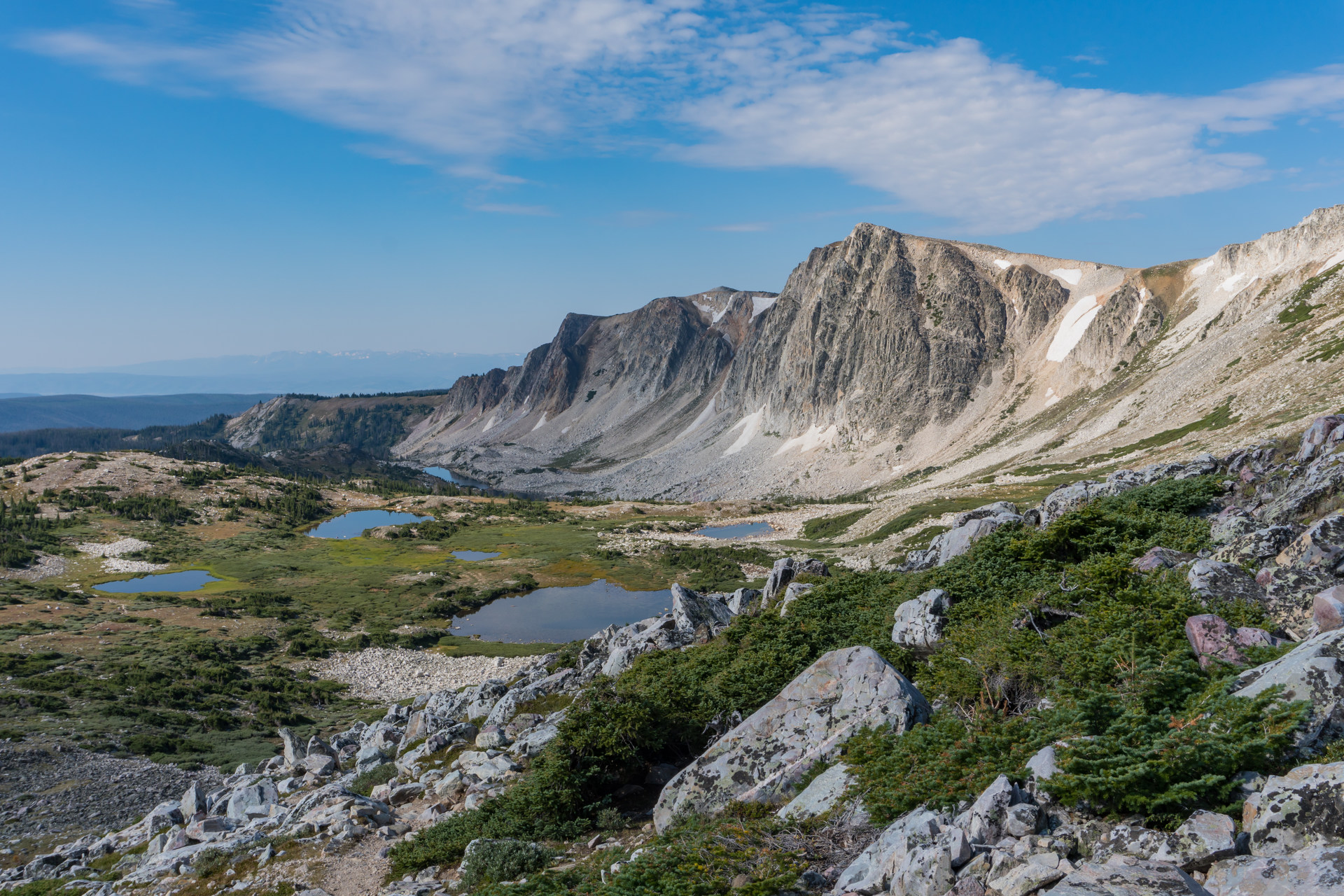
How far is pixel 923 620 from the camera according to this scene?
15.0 m

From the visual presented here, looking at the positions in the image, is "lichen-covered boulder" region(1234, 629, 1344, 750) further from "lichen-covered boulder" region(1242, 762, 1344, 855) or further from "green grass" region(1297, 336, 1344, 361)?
"green grass" region(1297, 336, 1344, 361)

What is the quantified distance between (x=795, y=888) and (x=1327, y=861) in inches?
195

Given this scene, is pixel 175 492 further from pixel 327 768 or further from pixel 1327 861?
pixel 1327 861

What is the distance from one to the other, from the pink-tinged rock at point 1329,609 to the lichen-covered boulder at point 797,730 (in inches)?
215

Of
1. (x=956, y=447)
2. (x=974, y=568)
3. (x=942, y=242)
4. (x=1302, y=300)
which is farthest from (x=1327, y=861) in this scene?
(x=942, y=242)

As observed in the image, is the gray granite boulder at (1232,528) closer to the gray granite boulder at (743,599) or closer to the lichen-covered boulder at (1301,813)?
the lichen-covered boulder at (1301,813)

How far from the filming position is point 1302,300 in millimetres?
67250

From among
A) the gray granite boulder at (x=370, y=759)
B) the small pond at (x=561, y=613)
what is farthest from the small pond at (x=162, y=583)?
the gray granite boulder at (x=370, y=759)

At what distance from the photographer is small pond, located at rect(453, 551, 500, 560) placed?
82750 mm

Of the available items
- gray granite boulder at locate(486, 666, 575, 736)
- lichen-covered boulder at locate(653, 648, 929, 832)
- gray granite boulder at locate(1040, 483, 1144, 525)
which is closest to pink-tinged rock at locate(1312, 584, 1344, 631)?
lichen-covered boulder at locate(653, 648, 929, 832)

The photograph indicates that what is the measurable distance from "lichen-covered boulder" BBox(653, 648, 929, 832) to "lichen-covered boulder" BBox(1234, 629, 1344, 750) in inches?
174

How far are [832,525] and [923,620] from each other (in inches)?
2500

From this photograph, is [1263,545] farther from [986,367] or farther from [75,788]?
[986,367]

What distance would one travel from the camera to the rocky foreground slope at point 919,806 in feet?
20.9
